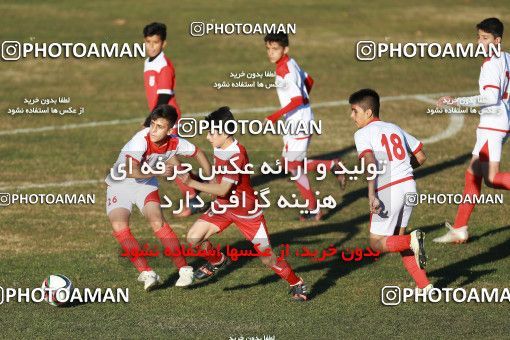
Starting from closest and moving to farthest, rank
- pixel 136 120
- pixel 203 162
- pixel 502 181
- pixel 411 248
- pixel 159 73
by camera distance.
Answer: pixel 411 248 → pixel 203 162 → pixel 502 181 → pixel 159 73 → pixel 136 120

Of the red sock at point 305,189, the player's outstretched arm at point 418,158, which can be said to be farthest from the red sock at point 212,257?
the red sock at point 305,189

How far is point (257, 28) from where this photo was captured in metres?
32.9

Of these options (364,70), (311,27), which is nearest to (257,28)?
(311,27)

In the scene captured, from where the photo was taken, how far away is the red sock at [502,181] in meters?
14.2

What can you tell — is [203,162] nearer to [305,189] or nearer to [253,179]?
[305,189]

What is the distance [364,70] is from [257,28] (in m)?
4.71

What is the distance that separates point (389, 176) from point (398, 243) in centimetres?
76

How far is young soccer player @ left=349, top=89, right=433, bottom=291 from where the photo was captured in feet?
38.3

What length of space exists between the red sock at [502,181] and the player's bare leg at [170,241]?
4.53 m

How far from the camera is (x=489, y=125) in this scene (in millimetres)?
14539

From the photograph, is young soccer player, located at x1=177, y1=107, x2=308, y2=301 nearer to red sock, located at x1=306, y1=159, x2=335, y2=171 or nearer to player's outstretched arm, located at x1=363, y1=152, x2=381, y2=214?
player's outstretched arm, located at x1=363, y1=152, x2=381, y2=214

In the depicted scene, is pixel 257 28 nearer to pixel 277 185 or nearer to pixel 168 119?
pixel 277 185

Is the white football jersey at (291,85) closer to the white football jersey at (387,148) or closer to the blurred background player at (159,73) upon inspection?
the blurred background player at (159,73)

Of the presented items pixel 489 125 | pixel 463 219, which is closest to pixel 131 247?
pixel 463 219
